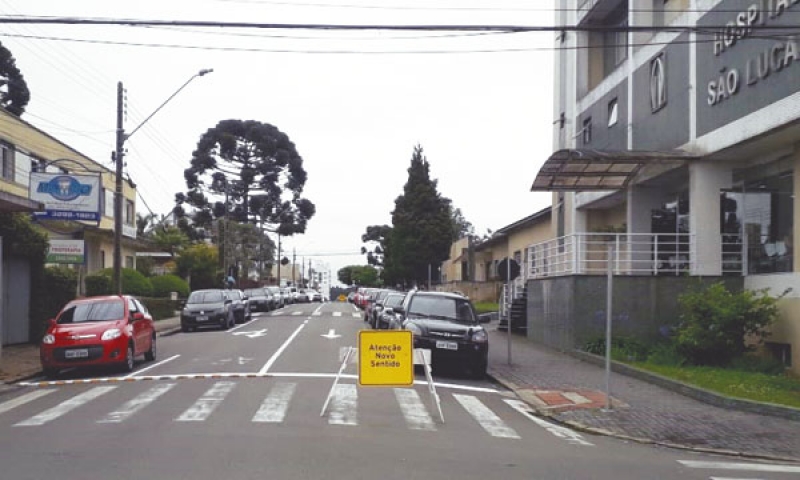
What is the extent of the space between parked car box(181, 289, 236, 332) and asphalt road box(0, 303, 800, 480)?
15.3m

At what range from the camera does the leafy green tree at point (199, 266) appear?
187 feet

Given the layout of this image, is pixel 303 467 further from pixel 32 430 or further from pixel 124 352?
pixel 124 352

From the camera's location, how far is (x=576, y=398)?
48.9ft

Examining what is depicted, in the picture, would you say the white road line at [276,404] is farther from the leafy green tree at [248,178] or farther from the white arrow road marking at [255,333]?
the leafy green tree at [248,178]

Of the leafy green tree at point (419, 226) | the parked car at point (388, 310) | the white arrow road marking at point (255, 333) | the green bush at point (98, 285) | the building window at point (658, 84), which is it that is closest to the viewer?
→ the building window at point (658, 84)

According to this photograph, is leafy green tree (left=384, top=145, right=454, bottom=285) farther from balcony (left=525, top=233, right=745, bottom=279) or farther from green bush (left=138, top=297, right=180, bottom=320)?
balcony (left=525, top=233, right=745, bottom=279)

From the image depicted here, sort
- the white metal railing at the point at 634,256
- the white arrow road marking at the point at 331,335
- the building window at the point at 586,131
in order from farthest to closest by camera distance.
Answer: the building window at the point at 586,131, the white arrow road marking at the point at 331,335, the white metal railing at the point at 634,256

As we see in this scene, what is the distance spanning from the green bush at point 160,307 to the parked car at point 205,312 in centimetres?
553

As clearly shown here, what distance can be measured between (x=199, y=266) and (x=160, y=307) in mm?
16645

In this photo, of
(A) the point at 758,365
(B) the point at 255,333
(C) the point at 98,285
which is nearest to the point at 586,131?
(B) the point at 255,333

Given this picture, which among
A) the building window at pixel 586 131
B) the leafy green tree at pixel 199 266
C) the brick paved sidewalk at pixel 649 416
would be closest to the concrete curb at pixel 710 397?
the brick paved sidewalk at pixel 649 416

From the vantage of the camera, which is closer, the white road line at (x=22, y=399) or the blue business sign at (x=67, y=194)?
the white road line at (x=22, y=399)

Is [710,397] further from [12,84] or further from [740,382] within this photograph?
[12,84]

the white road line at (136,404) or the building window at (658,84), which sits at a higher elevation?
the building window at (658,84)
